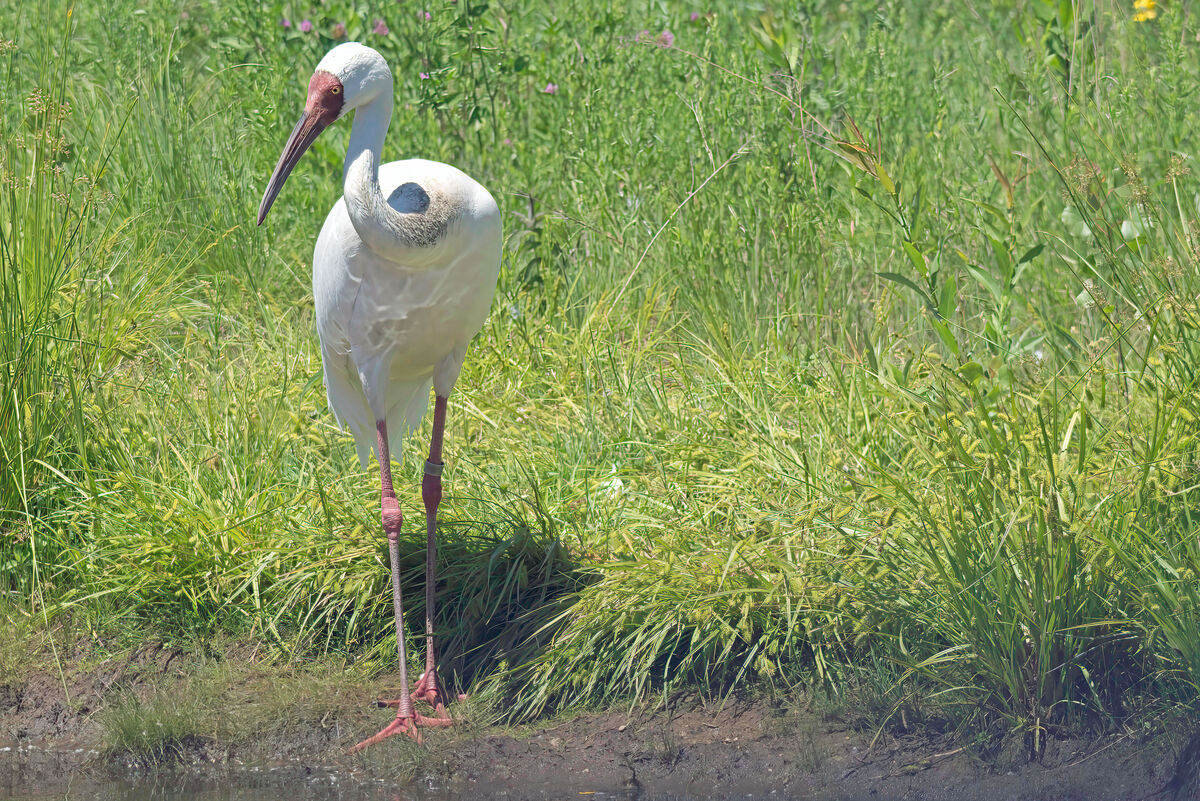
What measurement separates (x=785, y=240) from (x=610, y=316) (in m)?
0.72

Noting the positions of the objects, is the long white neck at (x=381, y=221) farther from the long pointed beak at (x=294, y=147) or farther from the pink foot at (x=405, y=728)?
the pink foot at (x=405, y=728)

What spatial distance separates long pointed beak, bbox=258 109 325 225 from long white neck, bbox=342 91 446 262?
0.24 metres

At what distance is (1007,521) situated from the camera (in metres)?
3.21

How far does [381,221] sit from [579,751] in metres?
1.47

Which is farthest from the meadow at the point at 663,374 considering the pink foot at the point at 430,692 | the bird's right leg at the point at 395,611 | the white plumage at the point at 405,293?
the white plumage at the point at 405,293

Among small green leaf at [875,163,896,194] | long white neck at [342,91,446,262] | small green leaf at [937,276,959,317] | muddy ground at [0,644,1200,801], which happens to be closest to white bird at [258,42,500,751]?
long white neck at [342,91,446,262]

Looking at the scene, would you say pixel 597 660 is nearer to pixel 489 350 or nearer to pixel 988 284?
pixel 988 284

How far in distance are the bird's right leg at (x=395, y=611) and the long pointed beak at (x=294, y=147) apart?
2.33ft

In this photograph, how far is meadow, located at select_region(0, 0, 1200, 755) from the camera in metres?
3.24

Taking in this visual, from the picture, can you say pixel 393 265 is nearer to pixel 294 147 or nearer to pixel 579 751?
pixel 294 147

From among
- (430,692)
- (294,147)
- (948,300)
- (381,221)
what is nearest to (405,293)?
(381,221)

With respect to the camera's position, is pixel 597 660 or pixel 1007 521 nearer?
pixel 1007 521

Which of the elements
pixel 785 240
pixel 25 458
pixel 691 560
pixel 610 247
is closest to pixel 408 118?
pixel 610 247

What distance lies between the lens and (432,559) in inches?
150
